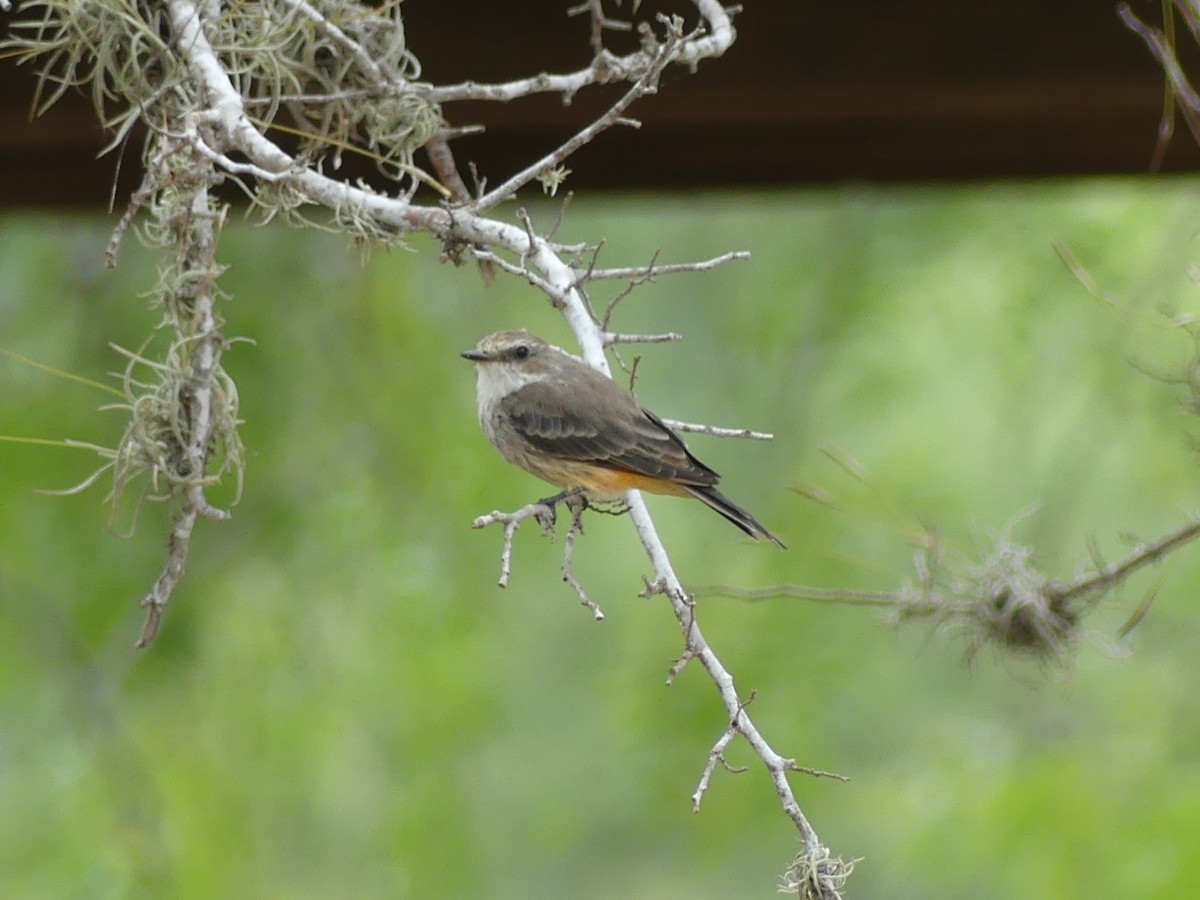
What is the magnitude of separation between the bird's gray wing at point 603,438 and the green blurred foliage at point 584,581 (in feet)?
4.39

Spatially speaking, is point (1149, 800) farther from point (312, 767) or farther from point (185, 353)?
point (185, 353)

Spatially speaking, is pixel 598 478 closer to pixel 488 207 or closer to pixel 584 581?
pixel 488 207

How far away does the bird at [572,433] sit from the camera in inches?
139

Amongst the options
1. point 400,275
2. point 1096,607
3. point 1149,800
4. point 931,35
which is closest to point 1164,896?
point 1149,800

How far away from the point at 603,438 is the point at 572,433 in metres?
0.08

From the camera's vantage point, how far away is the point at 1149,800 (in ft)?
17.9

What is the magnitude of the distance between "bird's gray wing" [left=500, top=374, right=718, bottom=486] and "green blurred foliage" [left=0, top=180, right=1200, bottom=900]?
1338 millimetres

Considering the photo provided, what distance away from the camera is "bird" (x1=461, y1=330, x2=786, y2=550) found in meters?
3.52

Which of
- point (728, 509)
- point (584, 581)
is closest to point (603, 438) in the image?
point (728, 509)

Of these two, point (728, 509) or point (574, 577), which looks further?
point (728, 509)

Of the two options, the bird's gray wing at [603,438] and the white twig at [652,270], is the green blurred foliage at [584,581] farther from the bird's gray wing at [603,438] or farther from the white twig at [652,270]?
the white twig at [652,270]

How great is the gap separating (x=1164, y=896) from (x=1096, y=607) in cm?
220

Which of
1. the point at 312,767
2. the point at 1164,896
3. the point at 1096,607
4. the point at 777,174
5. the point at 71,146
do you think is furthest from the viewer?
the point at 312,767

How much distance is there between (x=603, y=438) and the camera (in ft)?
11.8
